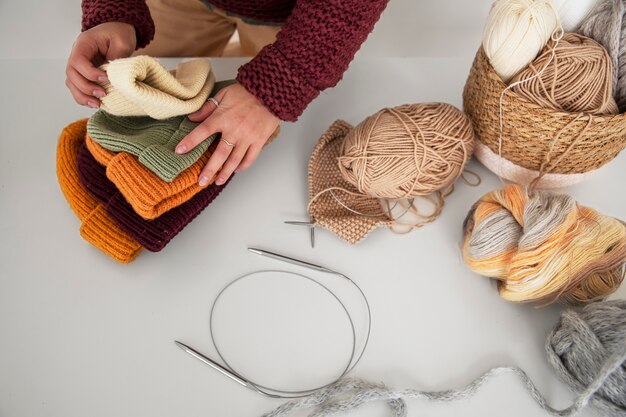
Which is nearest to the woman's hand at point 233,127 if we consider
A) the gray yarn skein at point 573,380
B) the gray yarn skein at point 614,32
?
the gray yarn skein at point 573,380

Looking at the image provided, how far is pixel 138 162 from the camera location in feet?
2.02

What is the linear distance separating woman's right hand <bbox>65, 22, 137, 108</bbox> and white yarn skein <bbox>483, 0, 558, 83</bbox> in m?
0.49

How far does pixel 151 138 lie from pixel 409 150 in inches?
13.2

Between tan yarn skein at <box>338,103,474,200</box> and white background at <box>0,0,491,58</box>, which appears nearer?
tan yarn skein at <box>338,103,474,200</box>

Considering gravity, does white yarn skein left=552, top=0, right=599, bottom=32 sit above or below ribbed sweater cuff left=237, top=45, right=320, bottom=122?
above

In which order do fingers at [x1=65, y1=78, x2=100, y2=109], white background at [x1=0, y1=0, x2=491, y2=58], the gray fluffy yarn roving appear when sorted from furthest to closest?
white background at [x1=0, y1=0, x2=491, y2=58] < fingers at [x1=65, y1=78, x2=100, y2=109] < the gray fluffy yarn roving

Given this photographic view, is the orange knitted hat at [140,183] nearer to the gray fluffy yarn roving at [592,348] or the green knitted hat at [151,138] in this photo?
the green knitted hat at [151,138]

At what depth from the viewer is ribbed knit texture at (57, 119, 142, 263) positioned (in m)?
0.65

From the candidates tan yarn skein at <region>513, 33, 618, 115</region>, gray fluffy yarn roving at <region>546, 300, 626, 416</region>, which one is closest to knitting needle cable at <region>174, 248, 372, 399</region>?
gray fluffy yarn roving at <region>546, 300, 626, 416</region>

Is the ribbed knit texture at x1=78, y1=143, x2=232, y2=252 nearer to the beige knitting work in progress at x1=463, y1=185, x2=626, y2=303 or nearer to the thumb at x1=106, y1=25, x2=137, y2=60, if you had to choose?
the thumb at x1=106, y1=25, x2=137, y2=60

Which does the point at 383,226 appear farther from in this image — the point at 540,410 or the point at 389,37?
the point at 389,37

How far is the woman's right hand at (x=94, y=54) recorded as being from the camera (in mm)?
637

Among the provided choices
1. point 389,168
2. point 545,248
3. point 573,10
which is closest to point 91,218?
point 389,168

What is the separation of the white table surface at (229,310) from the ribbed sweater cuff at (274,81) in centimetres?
12
